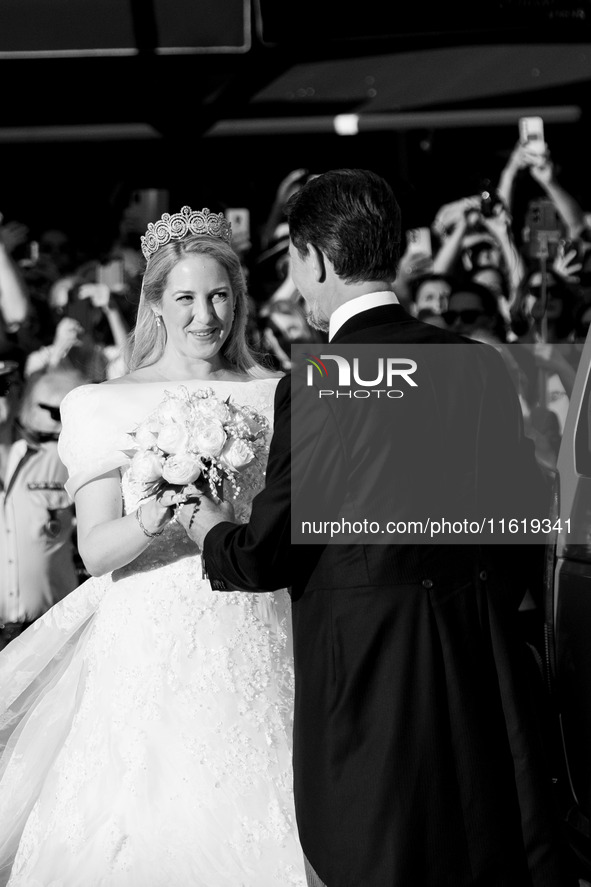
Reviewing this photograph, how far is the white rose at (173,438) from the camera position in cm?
280

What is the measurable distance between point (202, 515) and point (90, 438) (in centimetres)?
79

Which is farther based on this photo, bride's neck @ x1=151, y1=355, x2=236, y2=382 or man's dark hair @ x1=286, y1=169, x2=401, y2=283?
bride's neck @ x1=151, y1=355, x2=236, y2=382

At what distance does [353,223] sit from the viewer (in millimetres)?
2375

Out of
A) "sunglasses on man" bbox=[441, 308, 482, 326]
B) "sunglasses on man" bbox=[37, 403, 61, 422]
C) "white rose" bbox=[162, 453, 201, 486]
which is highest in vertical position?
"sunglasses on man" bbox=[441, 308, 482, 326]

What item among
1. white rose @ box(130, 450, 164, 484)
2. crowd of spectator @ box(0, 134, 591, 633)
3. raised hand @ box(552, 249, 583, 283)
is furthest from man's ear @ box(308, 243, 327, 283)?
raised hand @ box(552, 249, 583, 283)

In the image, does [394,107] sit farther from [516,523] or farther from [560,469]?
[516,523]

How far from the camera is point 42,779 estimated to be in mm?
3350

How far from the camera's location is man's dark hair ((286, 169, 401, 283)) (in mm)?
2379

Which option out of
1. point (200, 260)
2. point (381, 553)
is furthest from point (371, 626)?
point (200, 260)

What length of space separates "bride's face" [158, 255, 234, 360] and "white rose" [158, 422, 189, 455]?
0.58 m

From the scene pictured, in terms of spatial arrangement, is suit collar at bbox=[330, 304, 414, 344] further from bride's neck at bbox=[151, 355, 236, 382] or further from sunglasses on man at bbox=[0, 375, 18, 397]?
sunglasses on man at bbox=[0, 375, 18, 397]

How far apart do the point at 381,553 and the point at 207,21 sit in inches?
197

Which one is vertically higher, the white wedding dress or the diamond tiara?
the diamond tiara

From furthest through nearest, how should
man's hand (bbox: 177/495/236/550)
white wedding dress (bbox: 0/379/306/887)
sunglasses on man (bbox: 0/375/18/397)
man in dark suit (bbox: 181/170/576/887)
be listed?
1. sunglasses on man (bbox: 0/375/18/397)
2. white wedding dress (bbox: 0/379/306/887)
3. man's hand (bbox: 177/495/236/550)
4. man in dark suit (bbox: 181/170/576/887)
